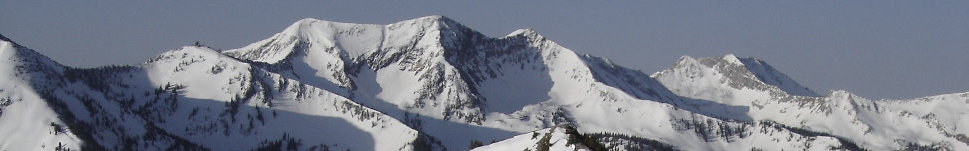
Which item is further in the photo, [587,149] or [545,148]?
[545,148]

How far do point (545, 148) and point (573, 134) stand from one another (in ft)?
15.8

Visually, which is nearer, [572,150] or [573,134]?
[572,150]

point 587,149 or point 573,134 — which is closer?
point 587,149

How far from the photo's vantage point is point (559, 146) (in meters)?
192

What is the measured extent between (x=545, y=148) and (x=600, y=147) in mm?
9731

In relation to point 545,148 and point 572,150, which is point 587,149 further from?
point 545,148

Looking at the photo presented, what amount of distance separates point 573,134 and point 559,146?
5.99 metres

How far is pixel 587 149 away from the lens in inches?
7264

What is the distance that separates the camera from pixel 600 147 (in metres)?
193

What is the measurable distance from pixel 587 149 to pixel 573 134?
43.5 ft

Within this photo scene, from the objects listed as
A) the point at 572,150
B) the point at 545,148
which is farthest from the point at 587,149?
the point at 545,148

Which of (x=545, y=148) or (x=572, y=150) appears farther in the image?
(x=545, y=148)

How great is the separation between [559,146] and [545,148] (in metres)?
6.30

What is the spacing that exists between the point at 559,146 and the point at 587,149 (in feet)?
28.3
